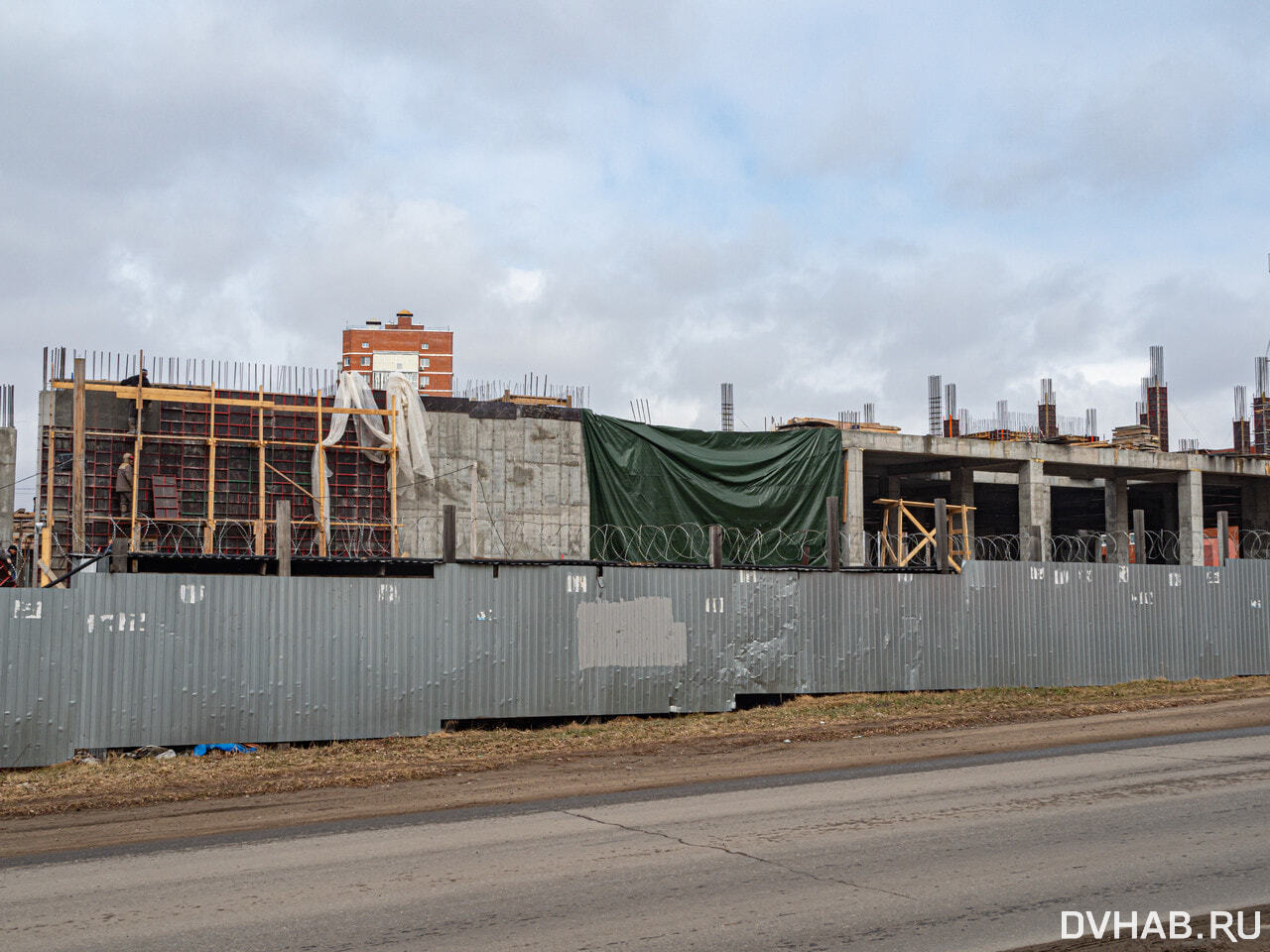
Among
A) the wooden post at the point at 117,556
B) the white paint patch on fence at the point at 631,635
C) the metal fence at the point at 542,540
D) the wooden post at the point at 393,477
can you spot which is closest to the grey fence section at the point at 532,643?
the white paint patch on fence at the point at 631,635

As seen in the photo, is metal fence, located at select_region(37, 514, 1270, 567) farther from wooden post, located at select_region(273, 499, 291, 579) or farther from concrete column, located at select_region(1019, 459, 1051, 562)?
concrete column, located at select_region(1019, 459, 1051, 562)

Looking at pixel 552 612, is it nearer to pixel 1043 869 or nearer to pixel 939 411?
pixel 1043 869

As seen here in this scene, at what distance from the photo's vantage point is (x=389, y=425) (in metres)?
28.8

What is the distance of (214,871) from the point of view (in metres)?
9.43

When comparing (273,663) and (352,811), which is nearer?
(352,811)

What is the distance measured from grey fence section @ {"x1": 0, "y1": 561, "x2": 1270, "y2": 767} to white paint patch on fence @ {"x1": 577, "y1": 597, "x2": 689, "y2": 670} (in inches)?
1.4

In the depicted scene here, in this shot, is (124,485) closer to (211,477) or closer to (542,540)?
(211,477)

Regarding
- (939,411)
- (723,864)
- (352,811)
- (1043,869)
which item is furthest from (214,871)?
(939,411)

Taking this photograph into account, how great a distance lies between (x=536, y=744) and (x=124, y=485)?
13178 millimetres

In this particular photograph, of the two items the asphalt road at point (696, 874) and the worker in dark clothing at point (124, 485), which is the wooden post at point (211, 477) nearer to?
the worker in dark clothing at point (124, 485)

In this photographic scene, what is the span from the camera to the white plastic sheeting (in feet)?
92.3

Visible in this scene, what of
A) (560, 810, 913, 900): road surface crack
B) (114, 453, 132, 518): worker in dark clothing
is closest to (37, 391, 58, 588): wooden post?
(114, 453, 132, 518): worker in dark clothing

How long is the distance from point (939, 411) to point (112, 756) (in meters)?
41.1

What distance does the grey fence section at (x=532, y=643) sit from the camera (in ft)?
53.0
